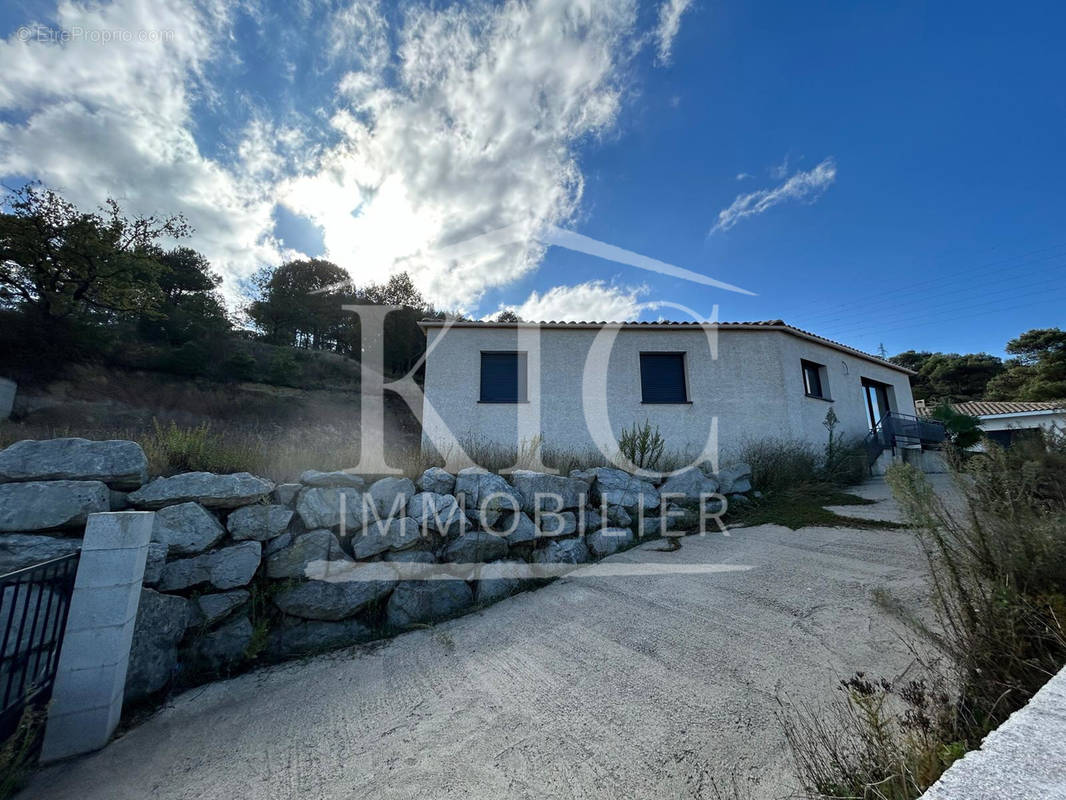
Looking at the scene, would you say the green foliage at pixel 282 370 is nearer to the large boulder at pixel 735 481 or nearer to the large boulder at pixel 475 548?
the large boulder at pixel 475 548

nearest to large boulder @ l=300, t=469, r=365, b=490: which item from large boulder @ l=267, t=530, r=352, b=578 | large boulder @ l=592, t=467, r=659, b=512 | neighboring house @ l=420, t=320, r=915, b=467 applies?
large boulder @ l=267, t=530, r=352, b=578

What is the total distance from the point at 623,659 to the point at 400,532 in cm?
239

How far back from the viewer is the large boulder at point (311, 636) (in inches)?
131

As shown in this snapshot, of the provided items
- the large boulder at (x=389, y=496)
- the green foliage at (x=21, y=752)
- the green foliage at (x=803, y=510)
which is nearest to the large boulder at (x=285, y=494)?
the large boulder at (x=389, y=496)

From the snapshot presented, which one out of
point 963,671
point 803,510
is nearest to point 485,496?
point 963,671

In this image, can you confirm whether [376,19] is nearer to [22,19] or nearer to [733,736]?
[22,19]

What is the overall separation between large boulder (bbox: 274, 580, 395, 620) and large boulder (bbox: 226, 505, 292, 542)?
540 mm

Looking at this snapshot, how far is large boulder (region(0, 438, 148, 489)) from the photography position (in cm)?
317

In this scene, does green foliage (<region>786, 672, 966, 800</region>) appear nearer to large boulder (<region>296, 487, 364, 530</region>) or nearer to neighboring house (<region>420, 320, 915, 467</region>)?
large boulder (<region>296, 487, 364, 530</region>)

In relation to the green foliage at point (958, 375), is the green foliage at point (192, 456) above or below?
below

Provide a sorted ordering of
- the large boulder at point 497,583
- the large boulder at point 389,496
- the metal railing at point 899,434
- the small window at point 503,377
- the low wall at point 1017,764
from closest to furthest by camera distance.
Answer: the low wall at point 1017,764
the large boulder at point 497,583
the large boulder at point 389,496
the small window at point 503,377
the metal railing at point 899,434

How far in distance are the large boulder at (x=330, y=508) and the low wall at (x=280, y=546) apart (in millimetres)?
10

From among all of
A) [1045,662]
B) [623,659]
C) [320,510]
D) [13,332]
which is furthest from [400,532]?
[13,332]

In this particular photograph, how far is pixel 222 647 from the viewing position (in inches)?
125
